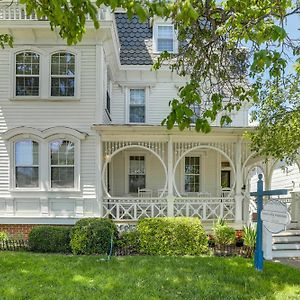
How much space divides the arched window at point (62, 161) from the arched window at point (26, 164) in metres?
0.52

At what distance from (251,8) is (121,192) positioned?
10.6m

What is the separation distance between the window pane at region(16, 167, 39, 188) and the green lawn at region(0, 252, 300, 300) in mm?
3389

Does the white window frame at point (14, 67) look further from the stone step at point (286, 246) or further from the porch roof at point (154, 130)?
the stone step at point (286, 246)

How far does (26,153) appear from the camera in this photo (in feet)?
39.7

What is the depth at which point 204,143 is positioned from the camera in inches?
517

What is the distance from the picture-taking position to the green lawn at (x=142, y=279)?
6.16 meters

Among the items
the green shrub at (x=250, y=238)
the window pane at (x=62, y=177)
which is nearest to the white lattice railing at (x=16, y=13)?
the window pane at (x=62, y=177)

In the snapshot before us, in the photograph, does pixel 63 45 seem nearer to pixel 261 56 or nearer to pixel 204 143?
pixel 204 143

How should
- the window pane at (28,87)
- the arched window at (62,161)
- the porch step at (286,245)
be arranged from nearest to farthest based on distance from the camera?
the porch step at (286,245), the arched window at (62,161), the window pane at (28,87)

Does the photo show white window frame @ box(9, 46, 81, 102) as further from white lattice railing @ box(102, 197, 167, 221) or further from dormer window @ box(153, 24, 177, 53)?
dormer window @ box(153, 24, 177, 53)

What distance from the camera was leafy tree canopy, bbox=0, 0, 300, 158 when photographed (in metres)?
4.02

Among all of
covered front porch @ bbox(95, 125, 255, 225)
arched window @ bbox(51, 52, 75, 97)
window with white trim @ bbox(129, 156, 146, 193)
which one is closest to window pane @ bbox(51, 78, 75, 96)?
arched window @ bbox(51, 52, 75, 97)

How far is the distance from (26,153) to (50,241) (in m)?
3.34

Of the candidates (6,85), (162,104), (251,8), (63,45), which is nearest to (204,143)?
(162,104)
